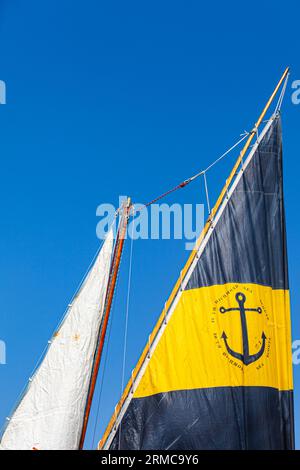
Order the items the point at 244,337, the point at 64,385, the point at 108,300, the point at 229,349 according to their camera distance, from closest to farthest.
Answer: the point at 64,385
the point at 108,300
the point at 229,349
the point at 244,337

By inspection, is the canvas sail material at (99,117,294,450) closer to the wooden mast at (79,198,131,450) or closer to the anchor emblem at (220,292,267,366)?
the anchor emblem at (220,292,267,366)

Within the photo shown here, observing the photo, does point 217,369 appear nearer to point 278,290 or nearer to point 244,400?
point 244,400

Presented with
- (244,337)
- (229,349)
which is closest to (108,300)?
(229,349)

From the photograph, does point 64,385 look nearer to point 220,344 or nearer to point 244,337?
point 220,344

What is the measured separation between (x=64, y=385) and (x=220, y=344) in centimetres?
441

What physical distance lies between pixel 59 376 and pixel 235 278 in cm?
575

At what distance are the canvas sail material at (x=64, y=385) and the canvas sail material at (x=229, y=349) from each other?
4.04 feet

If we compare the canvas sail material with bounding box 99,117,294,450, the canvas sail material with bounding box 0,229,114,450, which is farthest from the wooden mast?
the canvas sail material with bounding box 99,117,294,450

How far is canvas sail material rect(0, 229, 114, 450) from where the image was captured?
16.3 m

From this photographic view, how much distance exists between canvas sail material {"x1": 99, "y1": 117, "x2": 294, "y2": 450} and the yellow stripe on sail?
3 cm

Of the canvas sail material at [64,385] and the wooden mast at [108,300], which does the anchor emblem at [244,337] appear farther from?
the canvas sail material at [64,385]

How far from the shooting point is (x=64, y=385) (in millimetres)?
16766

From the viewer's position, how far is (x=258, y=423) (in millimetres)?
18062
